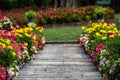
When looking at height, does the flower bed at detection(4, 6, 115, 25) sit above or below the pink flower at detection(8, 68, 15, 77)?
below

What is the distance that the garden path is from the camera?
909 centimetres

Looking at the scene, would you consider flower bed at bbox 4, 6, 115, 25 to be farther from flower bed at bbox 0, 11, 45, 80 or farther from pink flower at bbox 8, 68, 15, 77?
pink flower at bbox 8, 68, 15, 77

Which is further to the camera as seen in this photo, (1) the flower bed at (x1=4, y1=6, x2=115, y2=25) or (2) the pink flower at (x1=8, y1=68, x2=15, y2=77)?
(1) the flower bed at (x1=4, y1=6, x2=115, y2=25)

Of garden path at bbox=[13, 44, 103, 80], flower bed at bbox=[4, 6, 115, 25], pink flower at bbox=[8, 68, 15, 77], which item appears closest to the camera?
pink flower at bbox=[8, 68, 15, 77]

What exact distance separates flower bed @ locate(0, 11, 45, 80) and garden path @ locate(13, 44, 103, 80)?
0.26 m

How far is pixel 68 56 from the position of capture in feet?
41.3

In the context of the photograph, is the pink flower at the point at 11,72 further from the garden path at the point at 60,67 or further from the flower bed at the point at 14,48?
the garden path at the point at 60,67

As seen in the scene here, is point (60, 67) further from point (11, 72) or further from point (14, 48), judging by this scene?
point (11, 72)

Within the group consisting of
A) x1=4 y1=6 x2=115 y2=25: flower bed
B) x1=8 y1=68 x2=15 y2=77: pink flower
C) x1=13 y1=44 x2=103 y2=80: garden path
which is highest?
x1=8 y1=68 x2=15 y2=77: pink flower

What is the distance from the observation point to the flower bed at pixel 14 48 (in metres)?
8.25

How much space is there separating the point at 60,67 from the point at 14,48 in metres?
1.49

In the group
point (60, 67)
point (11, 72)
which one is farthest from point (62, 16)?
point (11, 72)

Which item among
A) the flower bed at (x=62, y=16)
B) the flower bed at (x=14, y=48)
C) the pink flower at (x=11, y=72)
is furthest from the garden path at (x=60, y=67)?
the flower bed at (x=62, y=16)

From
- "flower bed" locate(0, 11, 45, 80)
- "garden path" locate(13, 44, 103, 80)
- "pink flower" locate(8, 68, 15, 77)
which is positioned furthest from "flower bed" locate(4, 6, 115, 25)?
"pink flower" locate(8, 68, 15, 77)
